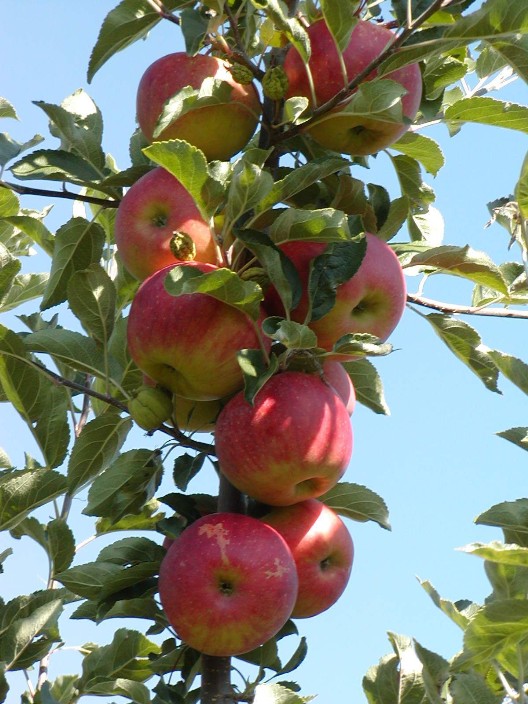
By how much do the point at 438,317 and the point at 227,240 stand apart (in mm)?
600

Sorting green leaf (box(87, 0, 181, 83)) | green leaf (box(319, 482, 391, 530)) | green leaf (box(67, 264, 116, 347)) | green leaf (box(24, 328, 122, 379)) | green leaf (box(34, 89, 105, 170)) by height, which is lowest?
green leaf (box(319, 482, 391, 530))

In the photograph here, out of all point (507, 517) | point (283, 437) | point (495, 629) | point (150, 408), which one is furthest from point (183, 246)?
point (495, 629)

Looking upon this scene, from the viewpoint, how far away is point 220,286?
6.10ft

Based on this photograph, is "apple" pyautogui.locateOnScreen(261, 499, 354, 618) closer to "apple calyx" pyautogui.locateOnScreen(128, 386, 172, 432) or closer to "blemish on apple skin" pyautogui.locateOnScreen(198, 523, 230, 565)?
"blemish on apple skin" pyautogui.locateOnScreen(198, 523, 230, 565)

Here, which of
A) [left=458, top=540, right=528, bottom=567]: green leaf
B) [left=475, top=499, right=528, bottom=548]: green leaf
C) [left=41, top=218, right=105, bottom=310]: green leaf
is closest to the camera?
[left=458, top=540, right=528, bottom=567]: green leaf

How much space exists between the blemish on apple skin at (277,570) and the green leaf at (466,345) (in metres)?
0.71

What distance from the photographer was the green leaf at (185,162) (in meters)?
1.85

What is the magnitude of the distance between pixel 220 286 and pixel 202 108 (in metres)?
0.50

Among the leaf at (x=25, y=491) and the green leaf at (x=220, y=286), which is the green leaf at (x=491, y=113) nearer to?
the green leaf at (x=220, y=286)

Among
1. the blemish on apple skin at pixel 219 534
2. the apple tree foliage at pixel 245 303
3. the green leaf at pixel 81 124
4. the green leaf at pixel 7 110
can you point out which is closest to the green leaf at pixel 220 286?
the apple tree foliage at pixel 245 303

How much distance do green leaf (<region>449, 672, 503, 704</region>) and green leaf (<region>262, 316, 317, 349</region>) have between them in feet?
2.19

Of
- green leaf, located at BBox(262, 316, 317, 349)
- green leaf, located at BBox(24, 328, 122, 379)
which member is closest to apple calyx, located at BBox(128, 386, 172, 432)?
green leaf, located at BBox(24, 328, 122, 379)

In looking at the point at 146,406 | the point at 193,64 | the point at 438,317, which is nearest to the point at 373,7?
the point at 193,64

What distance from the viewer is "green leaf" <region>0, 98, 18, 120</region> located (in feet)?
9.57
